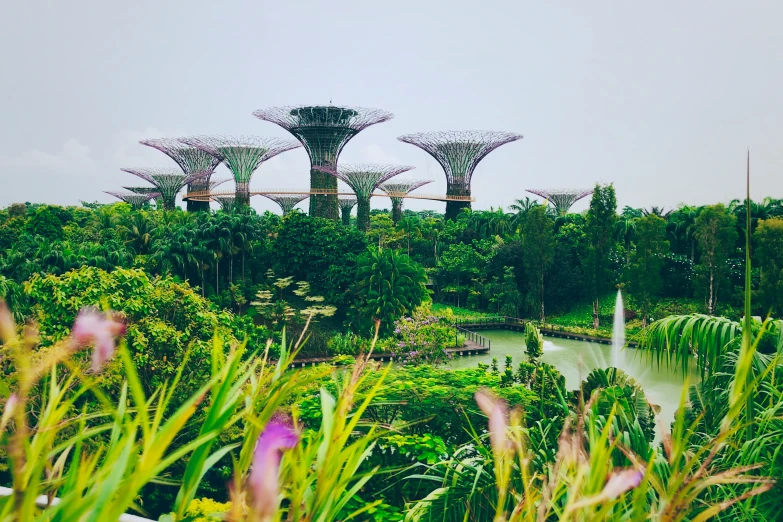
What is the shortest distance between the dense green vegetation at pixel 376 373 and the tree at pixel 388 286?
8 cm

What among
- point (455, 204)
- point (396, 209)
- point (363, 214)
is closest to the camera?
point (363, 214)

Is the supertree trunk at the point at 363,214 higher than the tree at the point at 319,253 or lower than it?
higher

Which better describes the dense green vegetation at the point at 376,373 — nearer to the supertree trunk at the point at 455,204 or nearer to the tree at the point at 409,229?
the tree at the point at 409,229

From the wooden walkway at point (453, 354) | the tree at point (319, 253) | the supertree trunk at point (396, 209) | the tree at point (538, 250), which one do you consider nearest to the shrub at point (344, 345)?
the wooden walkway at point (453, 354)

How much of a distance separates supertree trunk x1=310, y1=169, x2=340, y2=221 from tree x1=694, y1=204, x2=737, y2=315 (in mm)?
15225

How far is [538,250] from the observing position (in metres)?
21.9

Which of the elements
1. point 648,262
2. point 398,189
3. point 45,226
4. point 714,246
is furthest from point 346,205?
point 714,246

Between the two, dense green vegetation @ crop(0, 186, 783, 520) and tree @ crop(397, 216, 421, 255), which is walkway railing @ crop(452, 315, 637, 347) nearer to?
dense green vegetation @ crop(0, 186, 783, 520)

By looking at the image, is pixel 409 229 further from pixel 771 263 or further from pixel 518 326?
pixel 771 263

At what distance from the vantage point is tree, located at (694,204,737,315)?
17.6m

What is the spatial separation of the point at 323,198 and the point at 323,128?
3.31 metres

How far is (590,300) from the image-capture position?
23094 mm

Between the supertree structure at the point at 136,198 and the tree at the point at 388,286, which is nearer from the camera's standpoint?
the tree at the point at 388,286

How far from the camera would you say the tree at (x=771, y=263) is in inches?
615
